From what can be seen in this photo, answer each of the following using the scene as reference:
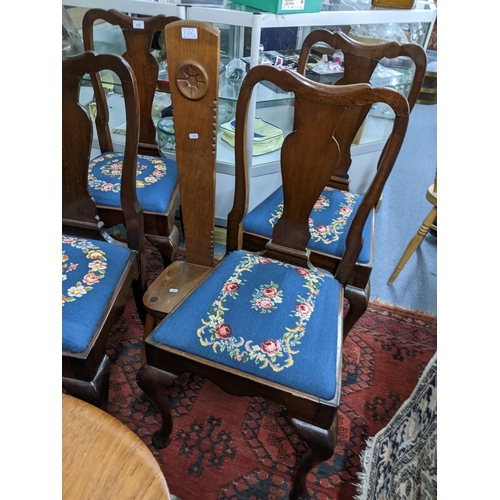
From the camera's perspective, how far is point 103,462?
540 millimetres

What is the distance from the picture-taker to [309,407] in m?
0.80

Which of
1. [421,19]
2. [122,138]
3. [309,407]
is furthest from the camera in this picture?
[122,138]

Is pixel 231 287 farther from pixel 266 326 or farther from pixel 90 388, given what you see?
pixel 90 388

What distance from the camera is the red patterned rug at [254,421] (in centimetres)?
108

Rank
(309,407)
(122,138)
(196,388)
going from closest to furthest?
(309,407) < (196,388) < (122,138)

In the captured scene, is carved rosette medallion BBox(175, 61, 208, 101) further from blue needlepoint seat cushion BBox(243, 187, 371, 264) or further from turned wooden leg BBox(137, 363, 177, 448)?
turned wooden leg BBox(137, 363, 177, 448)

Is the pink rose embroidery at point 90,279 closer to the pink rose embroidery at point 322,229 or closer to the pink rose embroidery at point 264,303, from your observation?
the pink rose embroidery at point 264,303

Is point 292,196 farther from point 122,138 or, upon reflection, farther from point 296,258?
point 122,138

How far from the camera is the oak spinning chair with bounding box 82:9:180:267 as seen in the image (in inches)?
52.2

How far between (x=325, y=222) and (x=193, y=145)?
1.60ft

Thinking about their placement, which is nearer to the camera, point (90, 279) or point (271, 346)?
point (271, 346)

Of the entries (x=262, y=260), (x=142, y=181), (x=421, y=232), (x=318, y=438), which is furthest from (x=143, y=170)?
(x=421, y=232)

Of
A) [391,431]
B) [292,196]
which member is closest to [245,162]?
[292,196]

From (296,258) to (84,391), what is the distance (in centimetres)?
65
